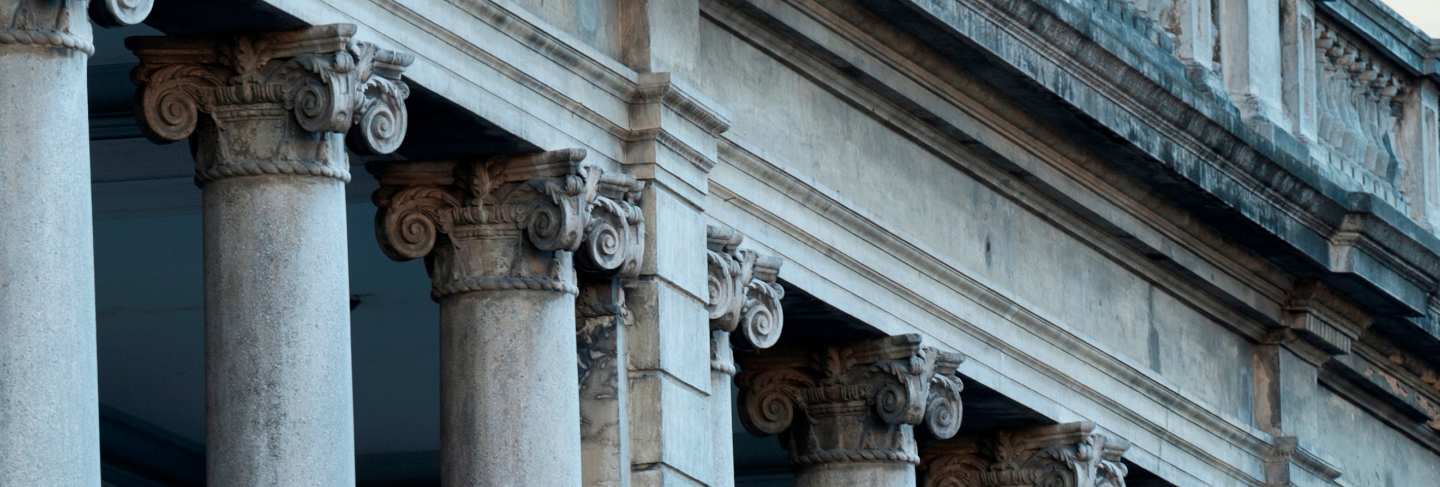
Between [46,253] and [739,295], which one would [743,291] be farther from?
[46,253]

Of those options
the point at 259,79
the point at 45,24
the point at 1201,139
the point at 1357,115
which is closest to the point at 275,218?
the point at 259,79

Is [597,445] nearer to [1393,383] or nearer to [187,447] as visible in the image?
[187,447]

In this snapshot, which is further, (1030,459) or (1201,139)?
(1201,139)

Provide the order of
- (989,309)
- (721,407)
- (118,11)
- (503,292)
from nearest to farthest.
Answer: (118,11)
(503,292)
(721,407)
(989,309)

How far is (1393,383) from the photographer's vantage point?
1133 inches

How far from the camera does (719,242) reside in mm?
20062

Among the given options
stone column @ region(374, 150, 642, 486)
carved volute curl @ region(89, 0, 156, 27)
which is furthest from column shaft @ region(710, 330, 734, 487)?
carved volute curl @ region(89, 0, 156, 27)

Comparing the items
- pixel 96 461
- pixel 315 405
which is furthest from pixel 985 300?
pixel 96 461

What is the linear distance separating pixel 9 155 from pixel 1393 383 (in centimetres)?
1614

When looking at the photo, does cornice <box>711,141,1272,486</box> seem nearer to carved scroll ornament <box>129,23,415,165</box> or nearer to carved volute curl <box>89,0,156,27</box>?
carved scroll ornament <box>129,23,415,165</box>

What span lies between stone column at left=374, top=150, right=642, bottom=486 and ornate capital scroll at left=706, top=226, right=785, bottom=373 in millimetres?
1487

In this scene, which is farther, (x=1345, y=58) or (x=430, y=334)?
(x=1345, y=58)

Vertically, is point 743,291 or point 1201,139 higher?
point 1201,139

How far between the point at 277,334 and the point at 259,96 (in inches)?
41.0
